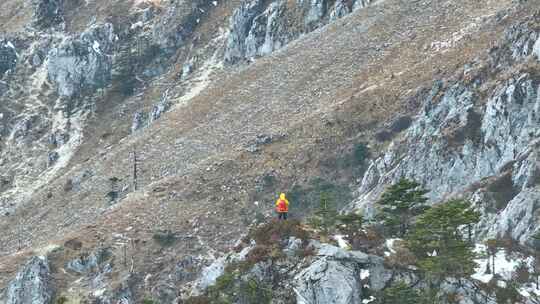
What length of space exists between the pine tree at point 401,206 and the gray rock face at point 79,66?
323ft

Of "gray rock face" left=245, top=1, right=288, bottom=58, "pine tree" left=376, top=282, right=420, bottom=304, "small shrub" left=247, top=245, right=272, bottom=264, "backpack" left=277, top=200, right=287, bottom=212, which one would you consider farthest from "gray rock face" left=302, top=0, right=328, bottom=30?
"pine tree" left=376, top=282, right=420, bottom=304

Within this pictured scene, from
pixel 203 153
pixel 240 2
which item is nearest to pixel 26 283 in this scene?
pixel 203 153

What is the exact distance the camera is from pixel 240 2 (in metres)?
140

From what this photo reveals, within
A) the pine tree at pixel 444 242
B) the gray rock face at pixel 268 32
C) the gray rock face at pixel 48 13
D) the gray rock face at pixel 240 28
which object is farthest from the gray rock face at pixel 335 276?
the gray rock face at pixel 48 13

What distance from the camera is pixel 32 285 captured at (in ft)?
233

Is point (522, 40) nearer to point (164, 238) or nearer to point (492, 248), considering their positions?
point (492, 248)

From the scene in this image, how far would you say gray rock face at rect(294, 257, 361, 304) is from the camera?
39.6 meters

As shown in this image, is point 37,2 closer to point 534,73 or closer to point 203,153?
point 203,153

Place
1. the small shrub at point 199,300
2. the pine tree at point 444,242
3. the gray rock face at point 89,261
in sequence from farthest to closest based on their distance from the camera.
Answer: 1. the gray rock face at point 89,261
2. the small shrub at point 199,300
3. the pine tree at point 444,242

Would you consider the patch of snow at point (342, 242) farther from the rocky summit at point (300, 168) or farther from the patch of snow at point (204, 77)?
the patch of snow at point (204, 77)

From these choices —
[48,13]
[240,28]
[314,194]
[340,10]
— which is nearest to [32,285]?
[314,194]

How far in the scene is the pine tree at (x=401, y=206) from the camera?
46.1 meters

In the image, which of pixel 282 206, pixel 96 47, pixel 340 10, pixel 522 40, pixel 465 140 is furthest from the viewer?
pixel 96 47

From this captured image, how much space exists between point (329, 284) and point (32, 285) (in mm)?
38540
